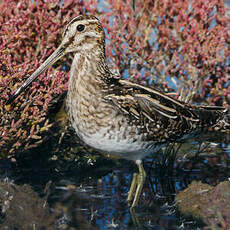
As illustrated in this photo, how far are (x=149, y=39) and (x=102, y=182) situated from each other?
2.27m

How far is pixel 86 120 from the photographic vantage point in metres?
4.87

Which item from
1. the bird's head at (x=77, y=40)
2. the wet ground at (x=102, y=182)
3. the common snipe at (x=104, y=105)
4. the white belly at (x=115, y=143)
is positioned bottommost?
the wet ground at (x=102, y=182)

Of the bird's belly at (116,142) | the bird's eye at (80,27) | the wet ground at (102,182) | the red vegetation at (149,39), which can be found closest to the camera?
the wet ground at (102,182)

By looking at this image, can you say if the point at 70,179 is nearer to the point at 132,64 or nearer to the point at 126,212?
the point at 126,212

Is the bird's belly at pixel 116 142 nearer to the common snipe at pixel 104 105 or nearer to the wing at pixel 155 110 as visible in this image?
the common snipe at pixel 104 105

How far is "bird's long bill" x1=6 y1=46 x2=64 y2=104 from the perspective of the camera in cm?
499

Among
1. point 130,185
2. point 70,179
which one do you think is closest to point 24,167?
point 70,179

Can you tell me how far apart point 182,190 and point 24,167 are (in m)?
1.96

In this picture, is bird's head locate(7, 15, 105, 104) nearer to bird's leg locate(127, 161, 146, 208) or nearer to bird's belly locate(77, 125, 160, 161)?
bird's belly locate(77, 125, 160, 161)

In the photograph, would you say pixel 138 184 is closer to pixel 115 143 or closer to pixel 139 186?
pixel 139 186

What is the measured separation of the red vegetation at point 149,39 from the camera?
6332mm

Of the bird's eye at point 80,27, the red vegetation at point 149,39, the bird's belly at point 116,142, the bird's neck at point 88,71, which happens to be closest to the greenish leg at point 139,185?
the bird's belly at point 116,142

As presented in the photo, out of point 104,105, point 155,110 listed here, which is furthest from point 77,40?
A: point 155,110

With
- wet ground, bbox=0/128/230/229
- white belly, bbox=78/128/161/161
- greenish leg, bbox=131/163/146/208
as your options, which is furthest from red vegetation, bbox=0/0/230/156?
greenish leg, bbox=131/163/146/208
